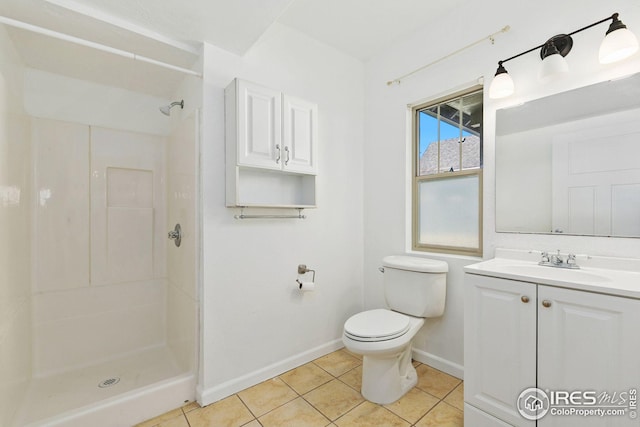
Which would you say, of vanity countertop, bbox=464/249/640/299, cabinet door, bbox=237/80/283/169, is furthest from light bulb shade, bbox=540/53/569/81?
cabinet door, bbox=237/80/283/169

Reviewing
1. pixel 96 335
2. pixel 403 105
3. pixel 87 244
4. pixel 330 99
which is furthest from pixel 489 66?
pixel 96 335

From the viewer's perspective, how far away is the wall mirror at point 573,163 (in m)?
1.37

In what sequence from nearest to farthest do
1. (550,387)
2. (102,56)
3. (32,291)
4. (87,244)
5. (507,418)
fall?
(550,387) < (507,418) < (102,56) < (32,291) < (87,244)

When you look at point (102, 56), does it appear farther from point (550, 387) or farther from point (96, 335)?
point (550, 387)

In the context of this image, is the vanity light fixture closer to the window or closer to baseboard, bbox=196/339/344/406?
the window

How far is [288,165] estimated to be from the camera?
192cm

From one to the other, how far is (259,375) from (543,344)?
1.65 m

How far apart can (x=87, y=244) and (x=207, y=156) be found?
134 cm

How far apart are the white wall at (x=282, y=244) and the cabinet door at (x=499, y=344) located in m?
1.17

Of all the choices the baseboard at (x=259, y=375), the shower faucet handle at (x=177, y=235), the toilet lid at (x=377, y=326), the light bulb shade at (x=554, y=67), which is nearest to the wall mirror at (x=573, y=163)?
the light bulb shade at (x=554, y=67)

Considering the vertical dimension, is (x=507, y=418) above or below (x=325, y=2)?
below

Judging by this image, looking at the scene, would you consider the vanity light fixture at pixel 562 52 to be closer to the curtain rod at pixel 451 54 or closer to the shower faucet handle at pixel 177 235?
the curtain rod at pixel 451 54

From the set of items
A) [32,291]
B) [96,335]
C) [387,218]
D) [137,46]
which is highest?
[137,46]

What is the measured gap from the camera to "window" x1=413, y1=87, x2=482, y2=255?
2.00 metres
